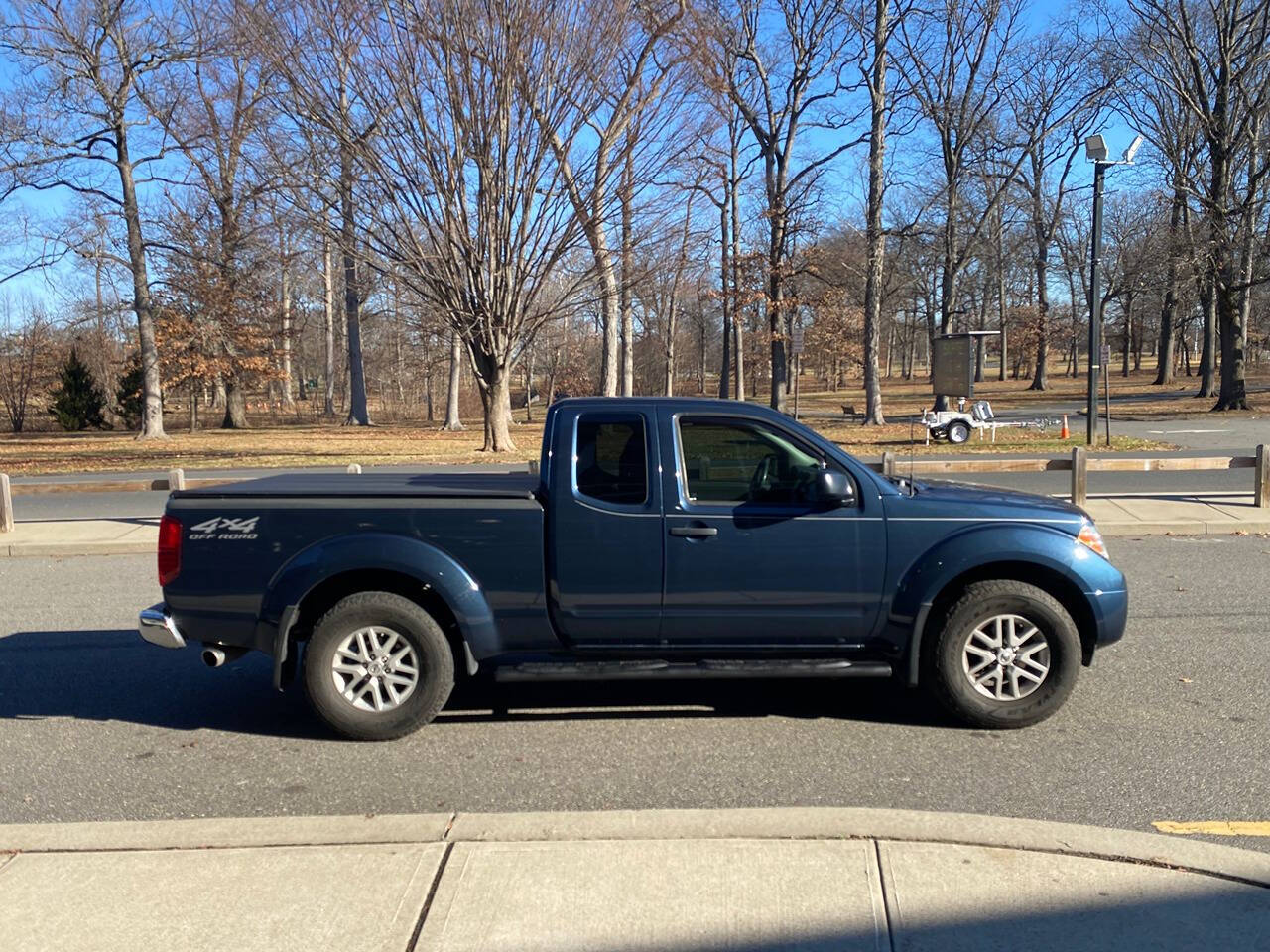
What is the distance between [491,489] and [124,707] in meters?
2.64

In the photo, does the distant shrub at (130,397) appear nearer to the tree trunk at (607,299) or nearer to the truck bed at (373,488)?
the tree trunk at (607,299)

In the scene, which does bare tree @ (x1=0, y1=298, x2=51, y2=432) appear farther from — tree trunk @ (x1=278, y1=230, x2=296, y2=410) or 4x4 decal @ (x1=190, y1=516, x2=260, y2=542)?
4x4 decal @ (x1=190, y1=516, x2=260, y2=542)

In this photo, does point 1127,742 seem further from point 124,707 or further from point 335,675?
point 124,707

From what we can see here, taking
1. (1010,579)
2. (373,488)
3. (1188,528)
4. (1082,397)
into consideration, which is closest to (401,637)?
(373,488)

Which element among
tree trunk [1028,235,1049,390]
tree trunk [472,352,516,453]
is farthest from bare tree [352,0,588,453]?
tree trunk [1028,235,1049,390]

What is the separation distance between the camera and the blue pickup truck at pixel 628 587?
5227 mm

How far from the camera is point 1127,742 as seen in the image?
5.18 m

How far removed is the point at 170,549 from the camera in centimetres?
531

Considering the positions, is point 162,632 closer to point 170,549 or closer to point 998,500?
point 170,549

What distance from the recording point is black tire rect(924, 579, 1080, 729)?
5.25 meters

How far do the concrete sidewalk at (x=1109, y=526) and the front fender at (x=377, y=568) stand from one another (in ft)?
24.0

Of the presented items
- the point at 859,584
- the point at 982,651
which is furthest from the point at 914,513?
the point at 982,651

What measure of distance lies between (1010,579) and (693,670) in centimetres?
175

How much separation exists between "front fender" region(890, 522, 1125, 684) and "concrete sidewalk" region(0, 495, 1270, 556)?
6.75 metres
